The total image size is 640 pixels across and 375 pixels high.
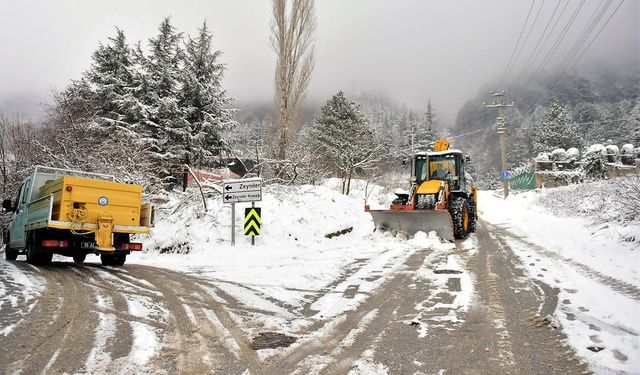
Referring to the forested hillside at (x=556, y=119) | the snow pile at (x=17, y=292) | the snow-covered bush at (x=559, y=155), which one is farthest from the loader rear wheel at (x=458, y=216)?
the snow-covered bush at (x=559, y=155)

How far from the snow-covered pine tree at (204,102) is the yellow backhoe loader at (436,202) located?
39.6 ft

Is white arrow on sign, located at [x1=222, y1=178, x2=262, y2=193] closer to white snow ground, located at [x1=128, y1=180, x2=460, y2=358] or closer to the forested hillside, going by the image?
white snow ground, located at [x1=128, y1=180, x2=460, y2=358]

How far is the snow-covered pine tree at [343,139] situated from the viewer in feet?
90.1

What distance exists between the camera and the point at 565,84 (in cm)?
11806

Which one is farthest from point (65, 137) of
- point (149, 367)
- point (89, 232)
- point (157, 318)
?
point (149, 367)

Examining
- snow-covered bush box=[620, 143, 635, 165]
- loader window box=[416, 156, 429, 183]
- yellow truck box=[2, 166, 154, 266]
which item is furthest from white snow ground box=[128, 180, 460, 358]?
snow-covered bush box=[620, 143, 635, 165]

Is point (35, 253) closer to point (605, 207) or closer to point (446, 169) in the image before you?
point (446, 169)

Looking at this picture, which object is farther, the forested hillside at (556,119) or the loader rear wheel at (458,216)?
the forested hillside at (556,119)

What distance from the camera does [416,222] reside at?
475 inches

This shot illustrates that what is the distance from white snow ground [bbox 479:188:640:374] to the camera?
10.8ft

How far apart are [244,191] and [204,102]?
12434 mm

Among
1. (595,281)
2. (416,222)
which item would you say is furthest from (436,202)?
(595,281)

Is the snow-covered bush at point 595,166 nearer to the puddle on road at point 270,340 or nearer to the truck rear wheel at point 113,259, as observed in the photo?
the truck rear wheel at point 113,259

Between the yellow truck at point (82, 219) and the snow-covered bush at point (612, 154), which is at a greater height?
the snow-covered bush at point (612, 154)
